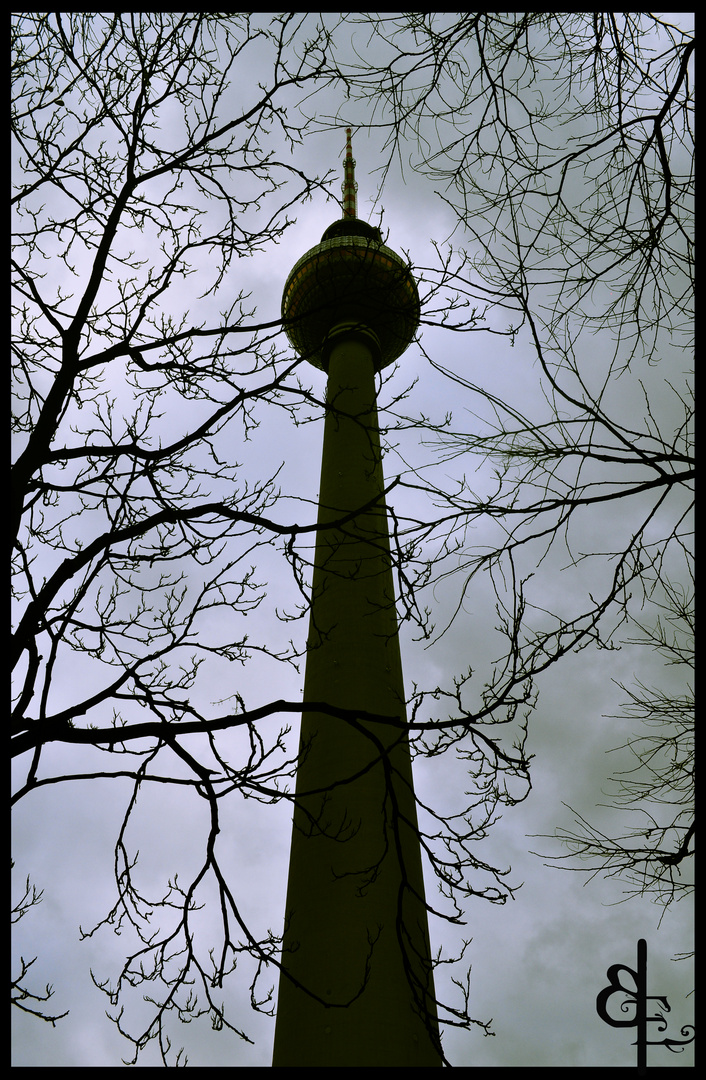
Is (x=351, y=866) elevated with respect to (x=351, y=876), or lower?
elevated

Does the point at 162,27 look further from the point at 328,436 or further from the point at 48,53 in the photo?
the point at 328,436

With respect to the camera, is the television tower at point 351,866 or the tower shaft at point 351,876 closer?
the television tower at point 351,866

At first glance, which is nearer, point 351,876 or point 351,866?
point 351,876

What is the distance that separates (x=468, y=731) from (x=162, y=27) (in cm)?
440

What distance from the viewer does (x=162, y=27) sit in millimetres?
4949

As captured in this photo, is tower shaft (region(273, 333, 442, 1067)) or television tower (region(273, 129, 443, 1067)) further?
tower shaft (region(273, 333, 442, 1067))
